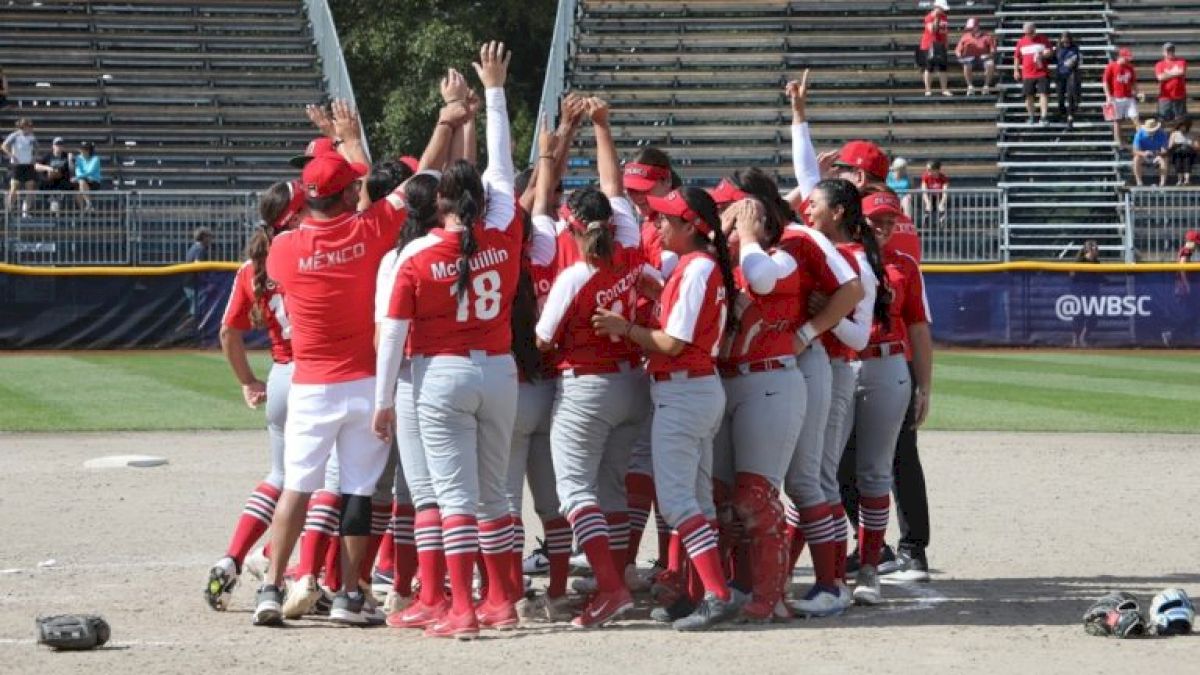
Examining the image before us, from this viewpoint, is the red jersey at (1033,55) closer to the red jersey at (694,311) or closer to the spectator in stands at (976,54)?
the spectator in stands at (976,54)

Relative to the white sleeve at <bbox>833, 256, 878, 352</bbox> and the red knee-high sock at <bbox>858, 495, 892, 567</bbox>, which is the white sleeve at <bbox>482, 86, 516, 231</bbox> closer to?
the white sleeve at <bbox>833, 256, 878, 352</bbox>

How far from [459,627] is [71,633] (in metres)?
1.69

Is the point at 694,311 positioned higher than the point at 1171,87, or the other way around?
the point at 1171,87

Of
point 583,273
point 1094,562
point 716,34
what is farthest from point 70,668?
point 716,34

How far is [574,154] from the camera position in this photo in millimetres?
35719

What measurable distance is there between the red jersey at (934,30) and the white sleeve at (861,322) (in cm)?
2761

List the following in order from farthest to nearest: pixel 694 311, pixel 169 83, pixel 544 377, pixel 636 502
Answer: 1. pixel 169 83
2. pixel 636 502
3. pixel 544 377
4. pixel 694 311

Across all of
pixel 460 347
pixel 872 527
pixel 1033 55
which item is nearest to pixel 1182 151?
pixel 1033 55

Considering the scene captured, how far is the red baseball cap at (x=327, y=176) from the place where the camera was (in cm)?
883

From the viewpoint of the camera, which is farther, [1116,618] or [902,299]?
[902,299]

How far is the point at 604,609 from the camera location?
29.0ft

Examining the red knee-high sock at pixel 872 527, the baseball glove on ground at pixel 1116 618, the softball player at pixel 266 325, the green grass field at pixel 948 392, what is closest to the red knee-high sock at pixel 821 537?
the red knee-high sock at pixel 872 527

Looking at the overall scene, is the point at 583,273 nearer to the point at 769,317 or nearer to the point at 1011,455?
the point at 769,317

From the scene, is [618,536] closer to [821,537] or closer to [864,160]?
[821,537]
